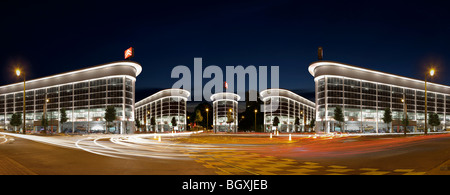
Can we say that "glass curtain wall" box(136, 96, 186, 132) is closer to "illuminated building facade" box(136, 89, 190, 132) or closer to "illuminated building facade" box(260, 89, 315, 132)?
"illuminated building facade" box(136, 89, 190, 132)

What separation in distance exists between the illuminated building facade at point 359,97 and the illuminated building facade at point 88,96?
207 ft

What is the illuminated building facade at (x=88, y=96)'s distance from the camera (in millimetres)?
96312

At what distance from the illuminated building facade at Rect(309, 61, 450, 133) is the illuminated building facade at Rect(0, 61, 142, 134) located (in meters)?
63.0

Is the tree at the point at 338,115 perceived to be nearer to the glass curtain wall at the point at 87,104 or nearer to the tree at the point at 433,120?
the tree at the point at 433,120

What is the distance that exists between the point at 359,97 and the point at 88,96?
93.7m

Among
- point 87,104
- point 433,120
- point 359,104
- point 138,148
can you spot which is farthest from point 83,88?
point 433,120

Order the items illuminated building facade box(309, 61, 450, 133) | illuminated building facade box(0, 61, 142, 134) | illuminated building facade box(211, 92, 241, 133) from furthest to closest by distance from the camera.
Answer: illuminated building facade box(211, 92, 241, 133)
illuminated building facade box(0, 61, 142, 134)
illuminated building facade box(309, 61, 450, 133)

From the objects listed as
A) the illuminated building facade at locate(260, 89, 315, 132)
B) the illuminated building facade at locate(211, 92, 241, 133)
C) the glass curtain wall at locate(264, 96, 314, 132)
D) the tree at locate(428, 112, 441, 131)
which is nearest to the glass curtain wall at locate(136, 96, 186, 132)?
the illuminated building facade at locate(211, 92, 241, 133)

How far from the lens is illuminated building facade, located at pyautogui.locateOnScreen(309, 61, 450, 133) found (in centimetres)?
9596

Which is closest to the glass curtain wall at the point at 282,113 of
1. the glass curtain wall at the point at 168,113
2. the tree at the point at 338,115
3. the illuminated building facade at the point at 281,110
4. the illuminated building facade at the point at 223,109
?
the illuminated building facade at the point at 281,110
